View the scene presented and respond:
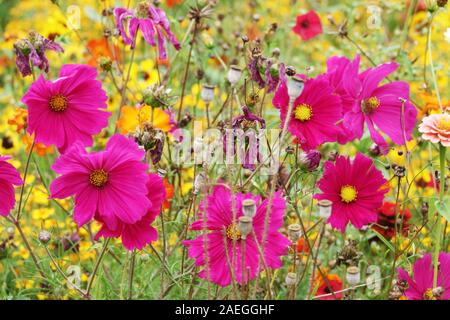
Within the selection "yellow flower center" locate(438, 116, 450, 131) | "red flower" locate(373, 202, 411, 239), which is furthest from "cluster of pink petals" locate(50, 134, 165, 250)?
"red flower" locate(373, 202, 411, 239)

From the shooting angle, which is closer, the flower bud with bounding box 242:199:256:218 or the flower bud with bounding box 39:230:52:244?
the flower bud with bounding box 242:199:256:218

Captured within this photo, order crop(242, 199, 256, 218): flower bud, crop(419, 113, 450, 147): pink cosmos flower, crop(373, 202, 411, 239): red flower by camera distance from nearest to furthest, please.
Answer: crop(242, 199, 256, 218): flower bud
crop(419, 113, 450, 147): pink cosmos flower
crop(373, 202, 411, 239): red flower

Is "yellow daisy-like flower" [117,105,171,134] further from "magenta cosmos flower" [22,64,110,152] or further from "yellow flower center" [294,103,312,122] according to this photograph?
"yellow flower center" [294,103,312,122]

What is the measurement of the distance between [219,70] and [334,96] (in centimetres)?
120

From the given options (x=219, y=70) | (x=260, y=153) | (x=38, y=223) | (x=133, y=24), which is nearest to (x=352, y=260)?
(x=260, y=153)

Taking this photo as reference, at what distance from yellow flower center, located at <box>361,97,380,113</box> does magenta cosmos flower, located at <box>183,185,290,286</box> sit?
221 mm

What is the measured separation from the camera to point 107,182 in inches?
36.8

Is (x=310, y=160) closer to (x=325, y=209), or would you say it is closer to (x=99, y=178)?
(x=325, y=209)

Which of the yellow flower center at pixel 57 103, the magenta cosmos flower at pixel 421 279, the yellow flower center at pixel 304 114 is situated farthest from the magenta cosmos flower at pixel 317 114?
the yellow flower center at pixel 57 103

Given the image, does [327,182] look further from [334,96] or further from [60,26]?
[60,26]

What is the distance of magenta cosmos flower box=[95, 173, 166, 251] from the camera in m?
0.93

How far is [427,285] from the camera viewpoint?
101cm

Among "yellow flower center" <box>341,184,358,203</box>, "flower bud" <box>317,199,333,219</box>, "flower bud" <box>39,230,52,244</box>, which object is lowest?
"flower bud" <box>317,199,333,219</box>

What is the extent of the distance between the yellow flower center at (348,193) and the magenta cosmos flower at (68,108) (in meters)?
0.35
